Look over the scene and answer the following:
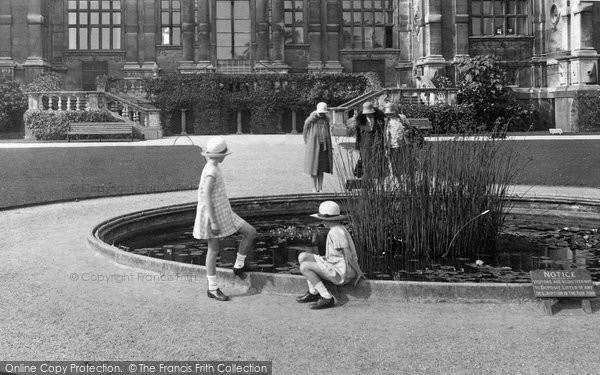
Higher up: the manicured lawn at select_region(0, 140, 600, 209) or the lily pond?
the manicured lawn at select_region(0, 140, 600, 209)

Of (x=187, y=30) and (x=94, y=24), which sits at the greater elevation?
(x=94, y=24)

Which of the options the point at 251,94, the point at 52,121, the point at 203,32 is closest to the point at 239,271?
the point at 52,121

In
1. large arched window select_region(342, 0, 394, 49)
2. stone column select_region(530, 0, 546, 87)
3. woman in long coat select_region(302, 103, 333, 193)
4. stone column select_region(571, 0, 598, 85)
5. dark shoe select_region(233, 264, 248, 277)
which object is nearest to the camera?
dark shoe select_region(233, 264, 248, 277)

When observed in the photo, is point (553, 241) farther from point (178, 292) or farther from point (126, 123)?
point (126, 123)

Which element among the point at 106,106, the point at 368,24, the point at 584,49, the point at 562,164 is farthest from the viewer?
the point at 368,24

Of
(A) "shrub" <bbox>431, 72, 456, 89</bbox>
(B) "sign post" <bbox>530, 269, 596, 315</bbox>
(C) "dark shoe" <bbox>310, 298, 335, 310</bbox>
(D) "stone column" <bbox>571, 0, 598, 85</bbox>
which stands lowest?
(C) "dark shoe" <bbox>310, 298, 335, 310</bbox>

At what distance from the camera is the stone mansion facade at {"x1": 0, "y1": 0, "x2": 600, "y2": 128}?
34.9 metres

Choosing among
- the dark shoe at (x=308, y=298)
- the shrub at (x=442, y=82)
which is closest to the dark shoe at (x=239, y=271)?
the dark shoe at (x=308, y=298)

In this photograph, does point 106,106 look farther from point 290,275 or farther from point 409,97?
point 290,275

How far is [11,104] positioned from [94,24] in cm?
687

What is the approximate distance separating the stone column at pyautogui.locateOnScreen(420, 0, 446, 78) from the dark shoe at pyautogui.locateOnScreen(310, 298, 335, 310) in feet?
96.8

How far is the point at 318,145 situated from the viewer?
13.9 m

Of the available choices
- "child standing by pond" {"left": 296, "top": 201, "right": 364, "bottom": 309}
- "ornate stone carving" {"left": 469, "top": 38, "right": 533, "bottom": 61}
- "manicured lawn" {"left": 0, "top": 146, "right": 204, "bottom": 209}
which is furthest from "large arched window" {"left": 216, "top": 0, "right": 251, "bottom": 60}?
"child standing by pond" {"left": 296, "top": 201, "right": 364, "bottom": 309}

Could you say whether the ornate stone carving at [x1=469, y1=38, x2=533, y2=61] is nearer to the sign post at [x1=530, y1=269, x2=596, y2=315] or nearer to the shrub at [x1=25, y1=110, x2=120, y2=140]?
the shrub at [x1=25, y1=110, x2=120, y2=140]
